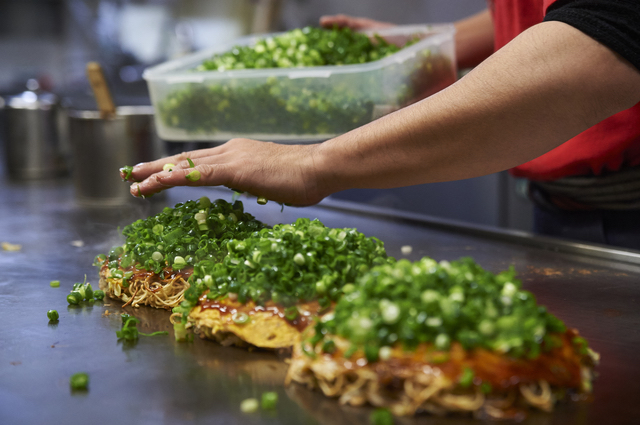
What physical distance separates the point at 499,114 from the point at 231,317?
64 centimetres

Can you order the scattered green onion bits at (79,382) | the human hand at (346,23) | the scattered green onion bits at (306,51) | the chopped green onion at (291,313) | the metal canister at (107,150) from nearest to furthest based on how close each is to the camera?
the scattered green onion bits at (79,382) < the chopped green onion at (291,313) < the scattered green onion bits at (306,51) < the human hand at (346,23) < the metal canister at (107,150)

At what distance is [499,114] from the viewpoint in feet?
3.69

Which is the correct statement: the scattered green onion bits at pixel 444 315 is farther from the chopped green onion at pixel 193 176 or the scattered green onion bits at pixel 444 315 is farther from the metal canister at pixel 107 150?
the metal canister at pixel 107 150

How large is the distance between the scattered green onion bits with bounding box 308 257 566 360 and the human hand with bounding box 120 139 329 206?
50 centimetres

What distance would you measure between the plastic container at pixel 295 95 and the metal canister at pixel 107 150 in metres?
0.51

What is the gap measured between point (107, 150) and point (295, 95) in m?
1.03

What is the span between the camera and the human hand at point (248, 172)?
129cm

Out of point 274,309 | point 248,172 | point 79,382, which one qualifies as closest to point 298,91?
point 248,172

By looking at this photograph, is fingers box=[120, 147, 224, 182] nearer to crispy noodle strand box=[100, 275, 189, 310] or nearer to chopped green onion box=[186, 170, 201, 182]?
chopped green onion box=[186, 170, 201, 182]

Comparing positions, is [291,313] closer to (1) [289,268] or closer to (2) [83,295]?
(1) [289,268]

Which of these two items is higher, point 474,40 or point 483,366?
point 474,40

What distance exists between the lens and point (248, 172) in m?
1.32

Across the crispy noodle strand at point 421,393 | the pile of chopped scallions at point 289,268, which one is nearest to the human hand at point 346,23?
the pile of chopped scallions at point 289,268

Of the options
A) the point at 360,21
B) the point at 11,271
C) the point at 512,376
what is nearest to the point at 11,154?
the point at 11,271
